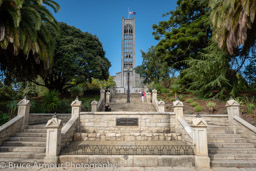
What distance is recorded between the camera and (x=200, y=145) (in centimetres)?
577

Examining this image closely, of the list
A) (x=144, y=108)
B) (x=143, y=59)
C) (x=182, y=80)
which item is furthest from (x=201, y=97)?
(x=143, y=59)

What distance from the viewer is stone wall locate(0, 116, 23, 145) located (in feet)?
24.3

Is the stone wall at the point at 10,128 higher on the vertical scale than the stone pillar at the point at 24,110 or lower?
lower

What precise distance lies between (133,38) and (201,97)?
36515 mm

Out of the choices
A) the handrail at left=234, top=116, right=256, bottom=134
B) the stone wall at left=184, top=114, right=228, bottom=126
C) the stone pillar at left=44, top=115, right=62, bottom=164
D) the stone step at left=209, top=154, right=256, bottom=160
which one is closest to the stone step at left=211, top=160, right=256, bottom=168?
the stone step at left=209, top=154, right=256, bottom=160

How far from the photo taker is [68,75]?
1734 centimetres

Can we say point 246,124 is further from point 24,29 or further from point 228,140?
point 24,29

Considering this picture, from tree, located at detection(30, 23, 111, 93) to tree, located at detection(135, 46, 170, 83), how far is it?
46.6 feet

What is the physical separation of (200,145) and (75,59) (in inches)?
655

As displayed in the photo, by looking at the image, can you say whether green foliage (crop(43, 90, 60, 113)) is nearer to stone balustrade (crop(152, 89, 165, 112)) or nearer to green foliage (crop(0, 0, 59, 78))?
green foliage (crop(0, 0, 59, 78))

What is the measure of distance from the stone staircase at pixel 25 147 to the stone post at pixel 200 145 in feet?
20.9

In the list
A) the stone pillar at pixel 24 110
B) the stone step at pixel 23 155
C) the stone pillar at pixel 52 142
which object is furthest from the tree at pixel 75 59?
the stone pillar at pixel 52 142

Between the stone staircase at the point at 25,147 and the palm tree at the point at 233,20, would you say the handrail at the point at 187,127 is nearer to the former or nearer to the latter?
the palm tree at the point at 233,20

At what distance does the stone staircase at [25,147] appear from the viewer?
6176 millimetres
